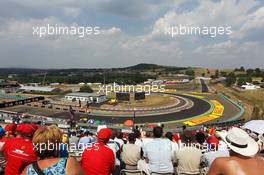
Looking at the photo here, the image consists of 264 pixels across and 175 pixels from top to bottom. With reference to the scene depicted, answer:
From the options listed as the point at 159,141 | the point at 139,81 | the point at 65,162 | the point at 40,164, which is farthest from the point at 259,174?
the point at 139,81

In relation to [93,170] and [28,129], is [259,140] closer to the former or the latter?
[93,170]

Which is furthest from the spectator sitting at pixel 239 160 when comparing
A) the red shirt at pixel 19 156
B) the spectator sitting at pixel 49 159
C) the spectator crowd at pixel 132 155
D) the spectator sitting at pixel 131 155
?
the spectator sitting at pixel 131 155

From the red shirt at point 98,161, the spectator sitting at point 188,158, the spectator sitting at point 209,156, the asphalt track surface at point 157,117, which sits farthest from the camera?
the asphalt track surface at point 157,117

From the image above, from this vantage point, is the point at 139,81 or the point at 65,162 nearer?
the point at 65,162

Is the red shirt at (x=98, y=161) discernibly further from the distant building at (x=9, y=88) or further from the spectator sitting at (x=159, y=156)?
the distant building at (x=9, y=88)

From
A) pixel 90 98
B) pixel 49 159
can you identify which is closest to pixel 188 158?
pixel 49 159

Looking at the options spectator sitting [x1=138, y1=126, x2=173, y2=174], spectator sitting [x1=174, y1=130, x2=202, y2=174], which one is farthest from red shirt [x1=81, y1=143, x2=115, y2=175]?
spectator sitting [x1=174, y1=130, x2=202, y2=174]

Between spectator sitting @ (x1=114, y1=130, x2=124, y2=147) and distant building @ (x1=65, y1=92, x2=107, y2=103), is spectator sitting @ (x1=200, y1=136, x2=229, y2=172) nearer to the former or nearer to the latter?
spectator sitting @ (x1=114, y1=130, x2=124, y2=147)
